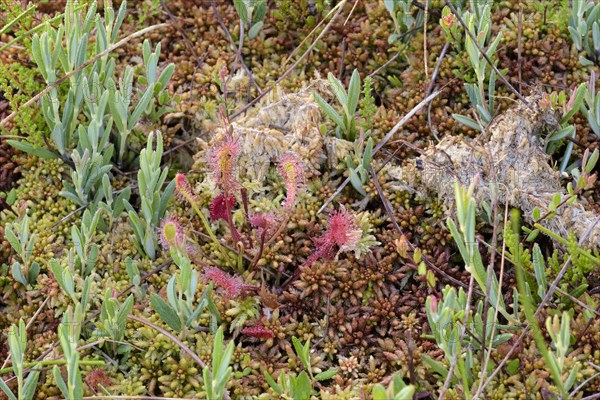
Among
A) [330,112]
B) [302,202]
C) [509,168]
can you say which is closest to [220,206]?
[302,202]

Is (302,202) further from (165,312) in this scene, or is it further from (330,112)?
(165,312)

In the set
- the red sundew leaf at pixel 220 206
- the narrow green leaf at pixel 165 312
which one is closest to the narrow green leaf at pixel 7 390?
the narrow green leaf at pixel 165 312

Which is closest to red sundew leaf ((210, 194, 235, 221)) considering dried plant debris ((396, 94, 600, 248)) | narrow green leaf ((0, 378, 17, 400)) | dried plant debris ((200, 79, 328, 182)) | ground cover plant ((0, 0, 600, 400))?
ground cover plant ((0, 0, 600, 400))

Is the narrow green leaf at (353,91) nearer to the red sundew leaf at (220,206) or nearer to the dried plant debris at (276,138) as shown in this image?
the dried plant debris at (276,138)

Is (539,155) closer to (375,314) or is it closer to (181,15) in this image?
(375,314)

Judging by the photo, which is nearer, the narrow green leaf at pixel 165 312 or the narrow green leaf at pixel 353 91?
the narrow green leaf at pixel 165 312

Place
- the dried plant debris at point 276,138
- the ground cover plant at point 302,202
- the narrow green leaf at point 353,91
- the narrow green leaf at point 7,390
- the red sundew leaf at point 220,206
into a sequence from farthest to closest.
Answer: the dried plant debris at point 276,138 → the narrow green leaf at point 353,91 → the red sundew leaf at point 220,206 → the ground cover plant at point 302,202 → the narrow green leaf at point 7,390

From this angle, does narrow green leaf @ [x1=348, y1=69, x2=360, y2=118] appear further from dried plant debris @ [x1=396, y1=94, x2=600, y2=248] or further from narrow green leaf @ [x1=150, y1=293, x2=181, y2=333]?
narrow green leaf @ [x1=150, y1=293, x2=181, y2=333]
